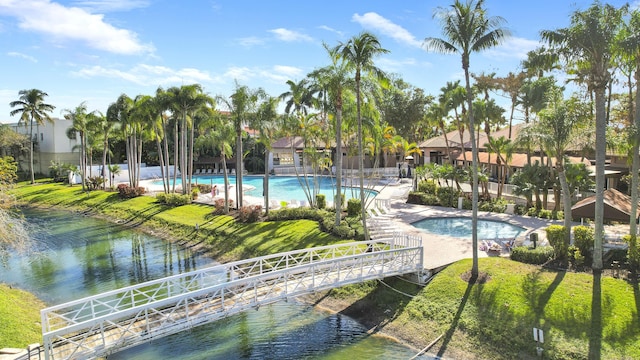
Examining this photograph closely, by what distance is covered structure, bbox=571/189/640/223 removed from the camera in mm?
20469

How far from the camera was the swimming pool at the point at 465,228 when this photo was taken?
86.0 feet

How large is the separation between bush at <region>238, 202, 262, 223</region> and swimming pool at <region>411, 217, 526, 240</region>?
11.2 meters

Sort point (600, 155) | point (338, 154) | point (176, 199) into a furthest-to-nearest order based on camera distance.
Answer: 1. point (176, 199)
2. point (338, 154)
3. point (600, 155)

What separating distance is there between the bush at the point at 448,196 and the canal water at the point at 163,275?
17.7 meters

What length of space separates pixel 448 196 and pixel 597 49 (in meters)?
18.0

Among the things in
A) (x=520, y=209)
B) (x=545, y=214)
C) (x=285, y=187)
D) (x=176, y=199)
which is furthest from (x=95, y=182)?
(x=545, y=214)

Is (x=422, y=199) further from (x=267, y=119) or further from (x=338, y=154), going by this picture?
→ (x=267, y=119)

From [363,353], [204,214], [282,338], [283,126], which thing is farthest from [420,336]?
[204,214]

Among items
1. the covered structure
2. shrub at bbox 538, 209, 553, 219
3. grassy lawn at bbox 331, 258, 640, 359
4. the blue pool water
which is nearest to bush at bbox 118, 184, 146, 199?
the blue pool water

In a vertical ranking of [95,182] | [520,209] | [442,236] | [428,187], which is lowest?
[442,236]

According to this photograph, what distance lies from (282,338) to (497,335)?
7991 mm

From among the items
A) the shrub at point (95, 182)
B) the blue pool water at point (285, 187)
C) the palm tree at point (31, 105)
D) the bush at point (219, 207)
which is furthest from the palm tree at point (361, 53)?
the palm tree at point (31, 105)

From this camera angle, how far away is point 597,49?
18.1 m

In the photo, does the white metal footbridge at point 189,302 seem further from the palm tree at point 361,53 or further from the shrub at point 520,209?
the shrub at point 520,209
